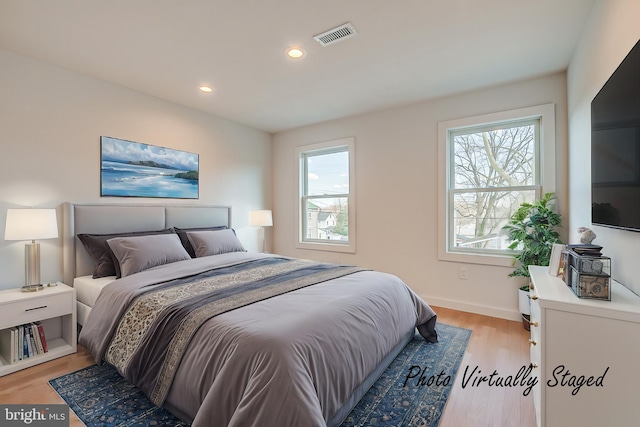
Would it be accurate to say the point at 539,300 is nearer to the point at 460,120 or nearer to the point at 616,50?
the point at 616,50

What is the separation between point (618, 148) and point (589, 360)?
0.99 metres

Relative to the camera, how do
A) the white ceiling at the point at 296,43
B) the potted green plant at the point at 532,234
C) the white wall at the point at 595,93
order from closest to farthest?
the white wall at the point at 595,93 → the white ceiling at the point at 296,43 → the potted green plant at the point at 532,234

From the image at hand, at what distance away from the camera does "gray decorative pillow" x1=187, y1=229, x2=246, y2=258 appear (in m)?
3.29

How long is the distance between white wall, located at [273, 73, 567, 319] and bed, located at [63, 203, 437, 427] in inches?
41.6

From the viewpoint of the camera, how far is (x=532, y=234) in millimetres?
2750

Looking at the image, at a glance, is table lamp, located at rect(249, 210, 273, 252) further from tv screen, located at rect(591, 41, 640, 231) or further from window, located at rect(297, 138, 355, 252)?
tv screen, located at rect(591, 41, 640, 231)

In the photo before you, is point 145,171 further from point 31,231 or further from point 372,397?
point 372,397

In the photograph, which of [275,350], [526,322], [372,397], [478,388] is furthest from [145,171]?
[526,322]

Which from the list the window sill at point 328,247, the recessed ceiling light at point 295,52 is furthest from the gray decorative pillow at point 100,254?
the window sill at point 328,247

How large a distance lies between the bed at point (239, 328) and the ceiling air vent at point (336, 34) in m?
1.91

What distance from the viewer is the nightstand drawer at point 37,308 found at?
211 centimetres

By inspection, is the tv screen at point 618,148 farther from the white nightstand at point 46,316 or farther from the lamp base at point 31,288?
the lamp base at point 31,288

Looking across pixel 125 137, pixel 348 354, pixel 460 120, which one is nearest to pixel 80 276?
pixel 125 137

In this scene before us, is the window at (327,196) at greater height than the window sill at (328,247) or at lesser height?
greater
